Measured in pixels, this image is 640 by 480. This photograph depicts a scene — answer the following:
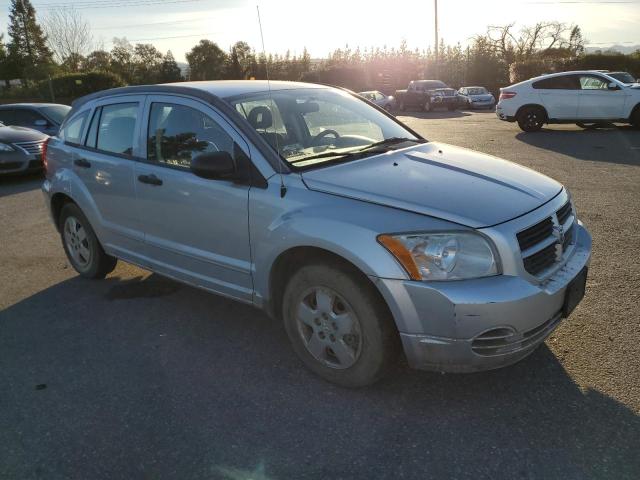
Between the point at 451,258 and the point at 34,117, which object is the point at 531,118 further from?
the point at 451,258

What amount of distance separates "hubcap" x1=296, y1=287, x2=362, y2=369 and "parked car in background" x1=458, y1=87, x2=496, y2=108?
1126 inches

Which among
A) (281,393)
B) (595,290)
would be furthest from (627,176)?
(281,393)

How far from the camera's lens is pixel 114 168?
427 cm

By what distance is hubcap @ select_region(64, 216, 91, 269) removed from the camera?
16.4 ft

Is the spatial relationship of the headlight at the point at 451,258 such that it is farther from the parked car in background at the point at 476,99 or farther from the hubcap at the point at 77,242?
the parked car in background at the point at 476,99

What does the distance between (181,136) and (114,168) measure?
0.77m

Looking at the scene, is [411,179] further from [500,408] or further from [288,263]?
[500,408]

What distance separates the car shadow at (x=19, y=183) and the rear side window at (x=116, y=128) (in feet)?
19.4

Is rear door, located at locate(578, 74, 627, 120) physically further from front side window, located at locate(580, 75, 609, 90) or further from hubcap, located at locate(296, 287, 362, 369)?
hubcap, located at locate(296, 287, 362, 369)

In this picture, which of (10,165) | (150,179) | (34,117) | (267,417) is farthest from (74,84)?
(267,417)

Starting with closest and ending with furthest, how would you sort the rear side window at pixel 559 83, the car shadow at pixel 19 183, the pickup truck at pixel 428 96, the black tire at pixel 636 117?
the car shadow at pixel 19 183, the black tire at pixel 636 117, the rear side window at pixel 559 83, the pickup truck at pixel 428 96

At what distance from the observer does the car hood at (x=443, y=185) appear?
2812mm

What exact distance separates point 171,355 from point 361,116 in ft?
7.25

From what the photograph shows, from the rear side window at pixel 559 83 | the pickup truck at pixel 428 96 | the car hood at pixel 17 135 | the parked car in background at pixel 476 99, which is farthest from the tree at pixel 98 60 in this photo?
the rear side window at pixel 559 83
